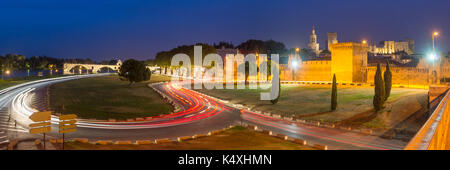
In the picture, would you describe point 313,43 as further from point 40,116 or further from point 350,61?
point 40,116

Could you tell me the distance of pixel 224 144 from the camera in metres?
16.0

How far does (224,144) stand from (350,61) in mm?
41653

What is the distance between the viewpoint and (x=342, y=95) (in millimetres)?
37281

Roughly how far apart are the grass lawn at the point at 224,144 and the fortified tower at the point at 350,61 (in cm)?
3741

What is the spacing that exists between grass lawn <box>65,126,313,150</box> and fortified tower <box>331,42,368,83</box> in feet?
123

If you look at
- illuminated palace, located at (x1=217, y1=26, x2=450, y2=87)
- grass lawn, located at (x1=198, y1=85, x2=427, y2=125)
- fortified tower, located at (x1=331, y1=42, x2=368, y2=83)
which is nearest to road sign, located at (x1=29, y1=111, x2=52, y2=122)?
grass lawn, located at (x1=198, y1=85, x2=427, y2=125)

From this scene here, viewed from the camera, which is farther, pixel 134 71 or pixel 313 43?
pixel 313 43

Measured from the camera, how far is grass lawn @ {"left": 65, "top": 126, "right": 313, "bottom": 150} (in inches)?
577

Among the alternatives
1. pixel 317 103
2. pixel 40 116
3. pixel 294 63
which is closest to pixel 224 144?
pixel 40 116

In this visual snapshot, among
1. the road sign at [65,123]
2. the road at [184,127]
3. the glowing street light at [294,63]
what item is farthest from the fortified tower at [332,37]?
the road sign at [65,123]

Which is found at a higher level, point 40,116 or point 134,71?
point 134,71

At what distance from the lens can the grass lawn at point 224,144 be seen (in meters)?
14.6

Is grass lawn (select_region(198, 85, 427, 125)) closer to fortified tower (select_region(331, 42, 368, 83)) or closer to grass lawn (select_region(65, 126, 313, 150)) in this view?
grass lawn (select_region(65, 126, 313, 150))

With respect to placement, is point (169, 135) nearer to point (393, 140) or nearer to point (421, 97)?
point (393, 140)
